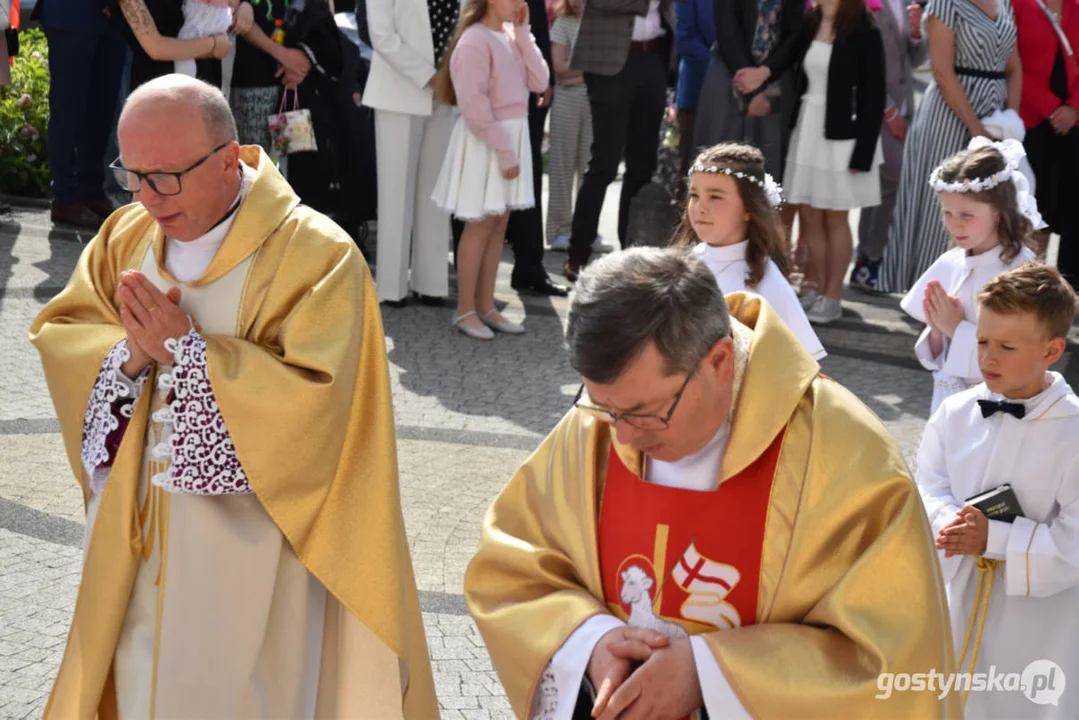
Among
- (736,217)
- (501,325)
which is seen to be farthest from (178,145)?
(501,325)

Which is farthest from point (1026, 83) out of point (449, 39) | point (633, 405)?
point (633, 405)

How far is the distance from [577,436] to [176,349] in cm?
111

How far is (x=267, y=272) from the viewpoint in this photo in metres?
3.50

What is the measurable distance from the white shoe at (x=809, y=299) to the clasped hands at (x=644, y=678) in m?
6.91

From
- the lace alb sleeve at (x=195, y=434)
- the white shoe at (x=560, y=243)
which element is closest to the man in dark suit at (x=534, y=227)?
the white shoe at (x=560, y=243)

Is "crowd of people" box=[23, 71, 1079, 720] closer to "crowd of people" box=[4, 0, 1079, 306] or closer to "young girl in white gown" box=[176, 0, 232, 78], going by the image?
"crowd of people" box=[4, 0, 1079, 306]

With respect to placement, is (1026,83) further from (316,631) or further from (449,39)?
(316,631)

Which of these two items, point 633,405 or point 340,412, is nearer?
point 633,405

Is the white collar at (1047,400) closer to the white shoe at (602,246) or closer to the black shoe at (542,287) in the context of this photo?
the black shoe at (542,287)

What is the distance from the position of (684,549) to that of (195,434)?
130cm

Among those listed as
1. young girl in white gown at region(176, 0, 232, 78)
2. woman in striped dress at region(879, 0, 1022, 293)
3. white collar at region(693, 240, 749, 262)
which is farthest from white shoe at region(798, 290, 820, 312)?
white collar at region(693, 240, 749, 262)

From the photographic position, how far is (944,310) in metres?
4.89

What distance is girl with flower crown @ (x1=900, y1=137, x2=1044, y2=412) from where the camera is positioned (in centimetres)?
491

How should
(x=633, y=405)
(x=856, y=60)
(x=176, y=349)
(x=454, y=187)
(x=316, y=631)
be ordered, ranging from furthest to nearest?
(x=856, y=60) < (x=454, y=187) < (x=316, y=631) < (x=176, y=349) < (x=633, y=405)
